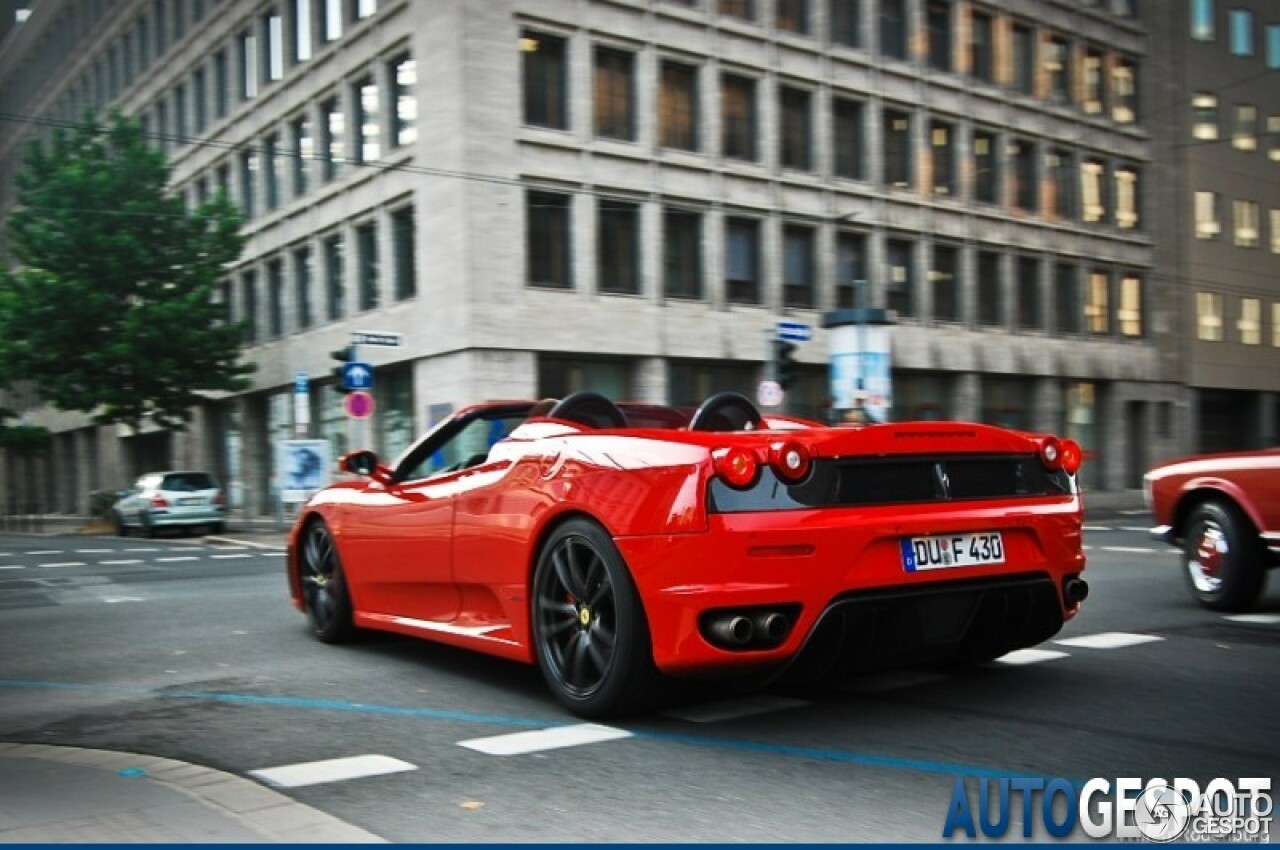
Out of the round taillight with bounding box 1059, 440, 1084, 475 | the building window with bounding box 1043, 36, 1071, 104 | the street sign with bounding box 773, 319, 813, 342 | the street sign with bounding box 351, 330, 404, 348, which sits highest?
the building window with bounding box 1043, 36, 1071, 104

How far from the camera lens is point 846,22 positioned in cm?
3322

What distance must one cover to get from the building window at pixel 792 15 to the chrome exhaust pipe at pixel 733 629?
28656 millimetres

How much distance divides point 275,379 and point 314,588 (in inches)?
1085

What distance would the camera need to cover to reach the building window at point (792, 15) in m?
31.3

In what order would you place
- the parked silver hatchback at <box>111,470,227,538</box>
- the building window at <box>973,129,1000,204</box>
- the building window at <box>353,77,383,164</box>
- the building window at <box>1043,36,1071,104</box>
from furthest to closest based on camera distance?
the building window at <box>1043,36,1071,104</box>, the building window at <box>973,129,1000,204</box>, the building window at <box>353,77,383,164</box>, the parked silver hatchback at <box>111,470,227,538</box>

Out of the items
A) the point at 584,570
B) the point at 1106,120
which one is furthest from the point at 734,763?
the point at 1106,120

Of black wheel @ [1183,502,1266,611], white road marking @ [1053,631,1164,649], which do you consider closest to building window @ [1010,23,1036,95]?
black wheel @ [1183,502,1266,611]

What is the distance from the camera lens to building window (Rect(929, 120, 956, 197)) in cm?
3519

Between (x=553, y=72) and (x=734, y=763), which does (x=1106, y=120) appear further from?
(x=734, y=763)

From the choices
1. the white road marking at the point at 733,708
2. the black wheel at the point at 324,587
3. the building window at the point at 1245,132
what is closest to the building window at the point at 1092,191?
the building window at the point at 1245,132

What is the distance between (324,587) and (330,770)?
10.7ft

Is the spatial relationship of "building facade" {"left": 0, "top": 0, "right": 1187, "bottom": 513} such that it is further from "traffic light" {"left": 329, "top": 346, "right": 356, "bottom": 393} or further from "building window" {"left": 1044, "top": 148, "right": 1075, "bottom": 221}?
"traffic light" {"left": 329, "top": 346, "right": 356, "bottom": 393}

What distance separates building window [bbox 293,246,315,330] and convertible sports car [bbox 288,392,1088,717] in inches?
1090

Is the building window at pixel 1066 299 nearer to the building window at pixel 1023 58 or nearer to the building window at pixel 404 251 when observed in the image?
the building window at pixel 1023 58
